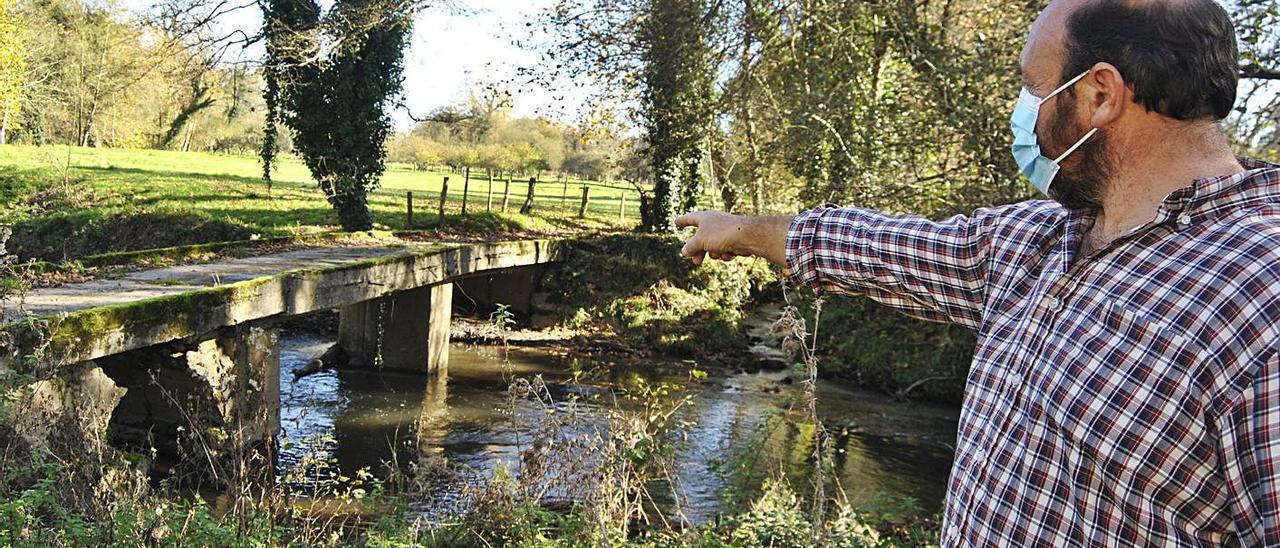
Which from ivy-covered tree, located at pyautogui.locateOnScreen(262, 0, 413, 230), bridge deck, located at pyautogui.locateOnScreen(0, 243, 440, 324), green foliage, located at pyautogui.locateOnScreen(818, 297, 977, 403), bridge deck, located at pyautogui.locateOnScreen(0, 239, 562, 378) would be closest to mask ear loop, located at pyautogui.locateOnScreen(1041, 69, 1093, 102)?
bridge deck, located at pyautogui.locateOnScreen(0, 239, 562, 378)

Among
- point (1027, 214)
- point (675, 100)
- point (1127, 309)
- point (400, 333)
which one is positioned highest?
point (675, 100)

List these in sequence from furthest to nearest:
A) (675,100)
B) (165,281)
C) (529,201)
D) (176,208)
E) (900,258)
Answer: (529,201) → (176,208) → (675,100) → (165,281) → (900,258)

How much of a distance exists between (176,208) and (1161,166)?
2455cm

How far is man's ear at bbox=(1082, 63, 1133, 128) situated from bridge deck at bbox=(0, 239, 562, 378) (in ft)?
18.6

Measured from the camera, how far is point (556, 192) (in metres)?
34.6

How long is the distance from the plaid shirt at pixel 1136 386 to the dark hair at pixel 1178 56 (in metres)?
0.14

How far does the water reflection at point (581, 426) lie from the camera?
10695 mm

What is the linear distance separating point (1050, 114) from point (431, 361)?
14.9 metres

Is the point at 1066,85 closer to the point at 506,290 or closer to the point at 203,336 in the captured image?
the point at 203,336

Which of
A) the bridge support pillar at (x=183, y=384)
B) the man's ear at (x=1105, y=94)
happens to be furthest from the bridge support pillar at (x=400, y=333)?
the man's ear at (x=1105, y=94)

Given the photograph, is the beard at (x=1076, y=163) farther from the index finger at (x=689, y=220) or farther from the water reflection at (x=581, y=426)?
the water reflection at (x=581, y=426)

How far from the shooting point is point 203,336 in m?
10.2

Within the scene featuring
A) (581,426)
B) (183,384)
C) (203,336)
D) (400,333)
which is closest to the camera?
(581,426)

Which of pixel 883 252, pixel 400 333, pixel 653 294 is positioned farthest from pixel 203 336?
pixel 653 294
